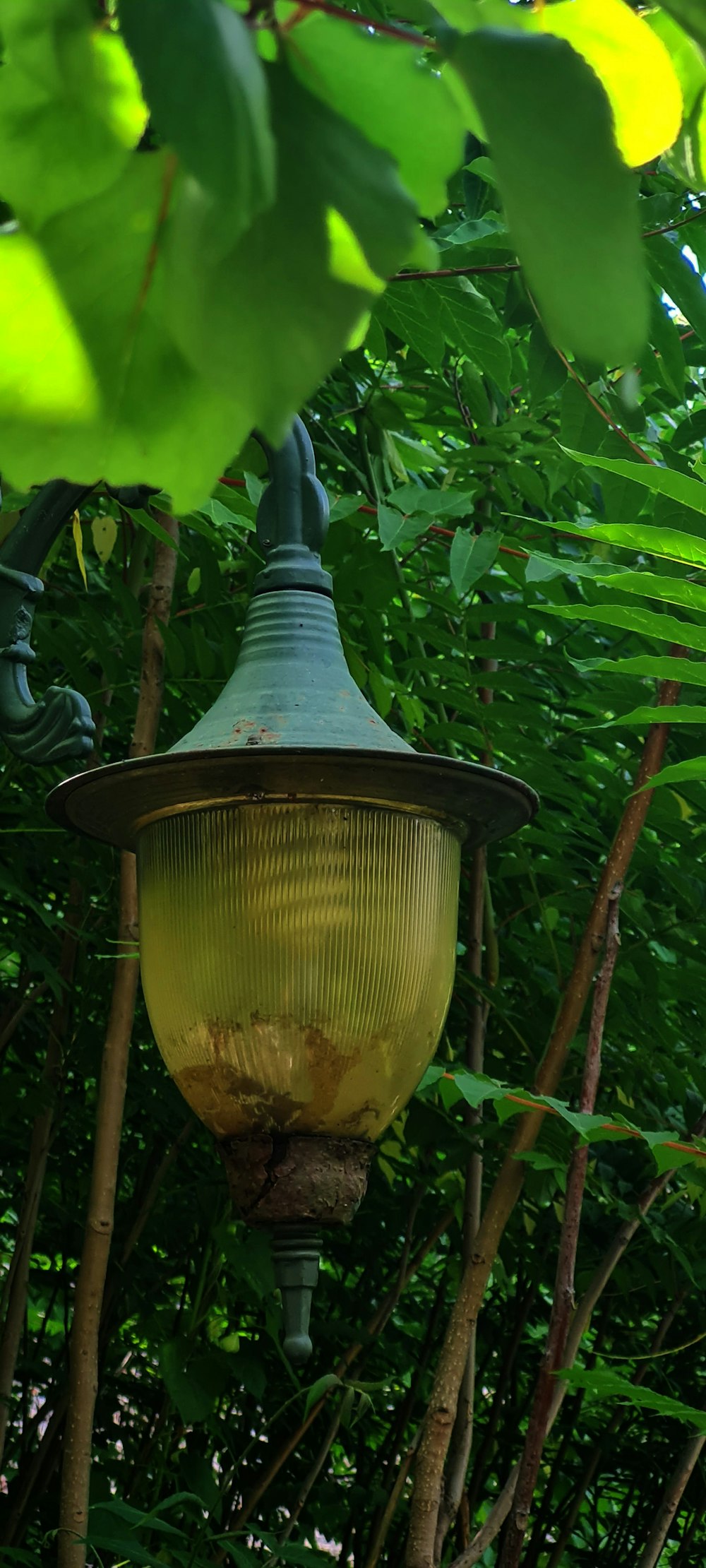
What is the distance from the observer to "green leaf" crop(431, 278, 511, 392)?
1.46 m

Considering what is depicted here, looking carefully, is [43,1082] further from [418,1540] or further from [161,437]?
[161,437]

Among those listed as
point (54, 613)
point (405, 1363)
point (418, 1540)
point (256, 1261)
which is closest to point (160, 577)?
point (54, 613)

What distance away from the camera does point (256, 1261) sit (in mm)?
2008

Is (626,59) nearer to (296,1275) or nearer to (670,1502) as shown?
(296,1275)

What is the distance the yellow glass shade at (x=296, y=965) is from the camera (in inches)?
32.8

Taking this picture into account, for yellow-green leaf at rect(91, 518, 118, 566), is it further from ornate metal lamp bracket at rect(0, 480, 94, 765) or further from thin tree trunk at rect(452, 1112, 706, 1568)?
thin tree trunk at rect(452, 1112, 706, 1568)

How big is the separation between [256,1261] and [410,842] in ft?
4.30

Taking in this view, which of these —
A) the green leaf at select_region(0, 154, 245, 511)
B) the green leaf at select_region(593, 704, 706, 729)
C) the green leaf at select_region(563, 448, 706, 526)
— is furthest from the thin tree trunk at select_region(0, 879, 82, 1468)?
the green leaf at select_region(0, 154, 245, 511)

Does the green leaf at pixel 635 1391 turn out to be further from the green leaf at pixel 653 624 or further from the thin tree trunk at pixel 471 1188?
the green leaf at pixel 653 624

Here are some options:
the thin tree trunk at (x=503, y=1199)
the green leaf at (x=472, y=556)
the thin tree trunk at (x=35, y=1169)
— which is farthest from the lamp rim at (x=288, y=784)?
the thin tree trunk at (x=35, y=1169)

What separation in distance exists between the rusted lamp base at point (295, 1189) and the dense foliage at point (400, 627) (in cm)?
41

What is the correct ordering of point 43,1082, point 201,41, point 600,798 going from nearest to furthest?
point 201,41, point 600,798, point 43,1082

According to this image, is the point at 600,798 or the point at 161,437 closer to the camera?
the point at 161,437

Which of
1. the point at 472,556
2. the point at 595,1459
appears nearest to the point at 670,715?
the point at 472,556
